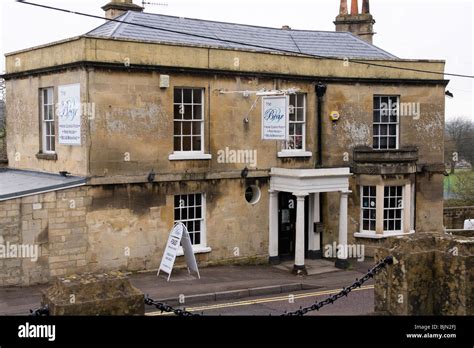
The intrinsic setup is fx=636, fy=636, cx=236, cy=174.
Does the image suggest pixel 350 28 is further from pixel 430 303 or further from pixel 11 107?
pixel 430 303

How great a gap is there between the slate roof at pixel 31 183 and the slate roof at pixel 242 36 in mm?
4761

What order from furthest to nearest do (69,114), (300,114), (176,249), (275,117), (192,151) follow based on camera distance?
(300,114) < (192,151) < (275,117) < (69,114) < (176,249)

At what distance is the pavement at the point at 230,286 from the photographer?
1459 cm

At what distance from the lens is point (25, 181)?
714 inches

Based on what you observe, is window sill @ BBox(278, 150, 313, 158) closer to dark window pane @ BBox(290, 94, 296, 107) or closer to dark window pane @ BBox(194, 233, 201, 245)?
dark window pane @ BBox(290, 94, 296, 107)

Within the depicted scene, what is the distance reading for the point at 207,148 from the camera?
62.3ft

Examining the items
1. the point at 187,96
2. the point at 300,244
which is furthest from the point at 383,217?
the point at 187,96

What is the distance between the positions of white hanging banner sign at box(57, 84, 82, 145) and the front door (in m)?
7.03

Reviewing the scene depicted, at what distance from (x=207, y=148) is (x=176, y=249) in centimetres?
348

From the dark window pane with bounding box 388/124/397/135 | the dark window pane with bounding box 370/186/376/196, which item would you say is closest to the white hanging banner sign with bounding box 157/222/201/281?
the dark window pane with bounding box 370/186/376/196

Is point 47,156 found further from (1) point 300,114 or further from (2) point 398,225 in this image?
(2) point 398,225

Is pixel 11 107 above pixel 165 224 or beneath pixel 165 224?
above

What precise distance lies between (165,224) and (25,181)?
13.7 feet
